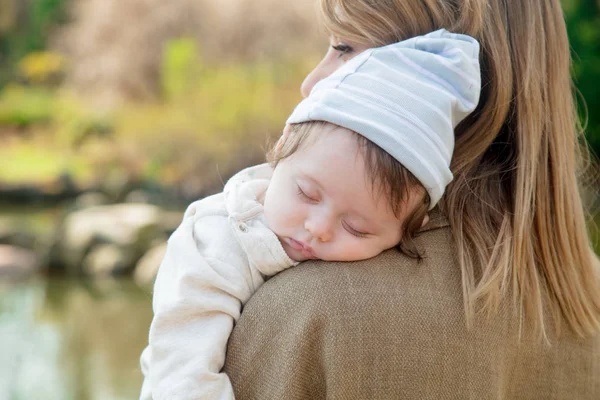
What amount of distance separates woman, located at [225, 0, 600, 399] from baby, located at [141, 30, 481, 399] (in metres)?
0.05

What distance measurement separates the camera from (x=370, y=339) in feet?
4.55

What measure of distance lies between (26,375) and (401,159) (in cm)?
474

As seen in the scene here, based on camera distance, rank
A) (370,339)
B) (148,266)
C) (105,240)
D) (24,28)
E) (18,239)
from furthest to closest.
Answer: (24,28), (18,239), (105,240), (148,266), (370,339)

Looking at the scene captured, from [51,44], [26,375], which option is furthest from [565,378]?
[51,44]

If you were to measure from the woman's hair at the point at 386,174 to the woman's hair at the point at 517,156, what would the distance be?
97mm

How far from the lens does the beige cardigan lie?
1.38m

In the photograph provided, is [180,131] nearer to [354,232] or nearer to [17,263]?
[17,263]

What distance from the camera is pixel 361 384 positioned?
4.57 ft

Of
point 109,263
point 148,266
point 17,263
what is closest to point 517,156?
point 148,266

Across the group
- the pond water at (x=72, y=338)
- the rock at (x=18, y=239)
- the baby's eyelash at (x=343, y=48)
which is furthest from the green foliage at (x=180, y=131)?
the baby's eyelash at (x=343, y=48)

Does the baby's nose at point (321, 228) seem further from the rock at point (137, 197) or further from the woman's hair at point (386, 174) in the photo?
the rock at point (137, 197)

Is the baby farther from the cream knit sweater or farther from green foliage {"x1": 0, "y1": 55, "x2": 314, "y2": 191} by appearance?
green foliage {"x1": 0, "y1": 55, "x2": 314, "y2": 191}

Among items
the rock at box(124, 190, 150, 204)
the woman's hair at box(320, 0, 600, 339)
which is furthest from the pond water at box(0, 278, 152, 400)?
the woman's hair at box(320, 0, 600, 339)

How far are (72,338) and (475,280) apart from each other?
5151 mm
